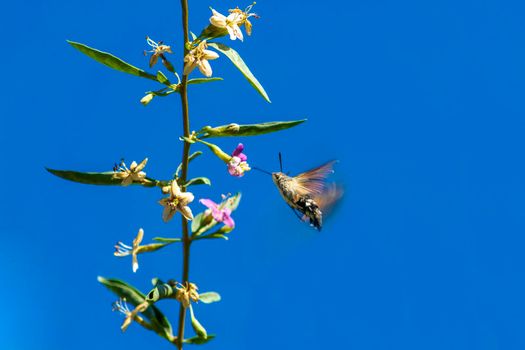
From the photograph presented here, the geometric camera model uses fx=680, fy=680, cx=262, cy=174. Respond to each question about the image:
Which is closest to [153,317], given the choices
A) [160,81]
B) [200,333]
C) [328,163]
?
[200,333]

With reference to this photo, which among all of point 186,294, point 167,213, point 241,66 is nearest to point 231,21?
point 241,66

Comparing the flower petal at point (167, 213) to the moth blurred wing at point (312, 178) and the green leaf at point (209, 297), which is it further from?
the moth blurred wing at point (312, 178)

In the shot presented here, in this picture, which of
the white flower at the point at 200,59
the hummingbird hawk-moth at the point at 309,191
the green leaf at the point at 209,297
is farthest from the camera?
the hummingbird hawk-moth at the point at 309,191

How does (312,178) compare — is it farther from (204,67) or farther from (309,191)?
(204,67)

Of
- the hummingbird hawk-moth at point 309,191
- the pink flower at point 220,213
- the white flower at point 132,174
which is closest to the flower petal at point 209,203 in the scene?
the pink flower at point 220,213

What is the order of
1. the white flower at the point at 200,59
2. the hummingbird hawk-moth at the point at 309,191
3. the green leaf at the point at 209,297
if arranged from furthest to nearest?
1. the hummingbird hawk-moth at the point at 309,191
2. the green leaf at the point at 209,297
3. the white flower at the point at 200,59
